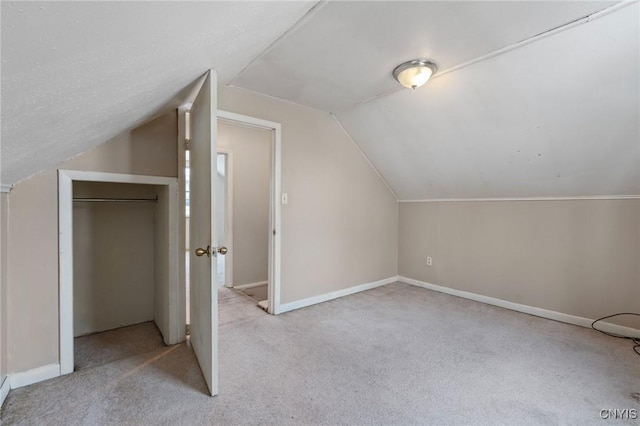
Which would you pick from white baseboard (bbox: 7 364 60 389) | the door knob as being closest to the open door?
the door knob

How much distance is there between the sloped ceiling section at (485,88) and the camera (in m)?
1.70

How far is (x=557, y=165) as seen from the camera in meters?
2.64

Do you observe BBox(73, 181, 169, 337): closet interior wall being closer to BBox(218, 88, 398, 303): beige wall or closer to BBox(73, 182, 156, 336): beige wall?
BBox(73, 182, 156, 336): beige wall

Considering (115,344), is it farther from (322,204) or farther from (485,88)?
(485,88)

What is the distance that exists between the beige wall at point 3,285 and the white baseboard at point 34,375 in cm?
8

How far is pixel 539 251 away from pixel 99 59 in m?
3.72

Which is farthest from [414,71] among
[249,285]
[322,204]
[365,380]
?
[249,285]

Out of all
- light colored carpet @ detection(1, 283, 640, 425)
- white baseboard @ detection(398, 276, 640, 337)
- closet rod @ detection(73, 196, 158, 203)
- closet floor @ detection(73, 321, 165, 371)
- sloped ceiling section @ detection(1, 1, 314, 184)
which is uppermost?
sloped ceiling section @ detection(1, 1, 314, 184)

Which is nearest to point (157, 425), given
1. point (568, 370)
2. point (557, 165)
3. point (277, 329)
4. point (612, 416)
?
point (277, 329)

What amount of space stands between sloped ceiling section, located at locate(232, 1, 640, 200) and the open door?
67 cm

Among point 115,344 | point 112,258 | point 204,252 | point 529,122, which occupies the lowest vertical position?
point 115,344

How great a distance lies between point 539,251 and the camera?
3039 mm

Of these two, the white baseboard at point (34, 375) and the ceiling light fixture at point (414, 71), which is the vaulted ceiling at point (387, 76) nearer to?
the ceiling light fixture at point (414, 71)

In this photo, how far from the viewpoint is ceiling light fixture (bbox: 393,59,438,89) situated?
2.16 m
